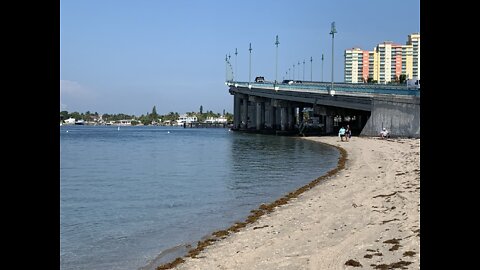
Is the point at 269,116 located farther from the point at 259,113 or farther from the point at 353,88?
the point at 353,88

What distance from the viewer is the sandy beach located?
9242 mm

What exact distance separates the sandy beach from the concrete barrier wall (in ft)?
130

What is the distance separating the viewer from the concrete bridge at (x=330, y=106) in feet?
199

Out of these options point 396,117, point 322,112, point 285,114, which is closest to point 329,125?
point 322,112

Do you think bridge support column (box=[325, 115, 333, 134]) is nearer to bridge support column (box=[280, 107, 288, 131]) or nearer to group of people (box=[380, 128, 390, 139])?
bridge support column (box=[280, 107, 288, 131])

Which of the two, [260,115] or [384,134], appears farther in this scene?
[260,115]

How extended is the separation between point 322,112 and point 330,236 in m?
84.8

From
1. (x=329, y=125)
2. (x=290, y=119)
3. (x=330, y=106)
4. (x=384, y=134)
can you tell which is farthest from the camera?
(x=290, y=119)

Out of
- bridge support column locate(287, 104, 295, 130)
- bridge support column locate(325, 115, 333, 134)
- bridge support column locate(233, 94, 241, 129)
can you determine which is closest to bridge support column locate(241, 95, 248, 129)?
bridge support column locate(233, 94, 241, 129)

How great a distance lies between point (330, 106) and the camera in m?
90.4

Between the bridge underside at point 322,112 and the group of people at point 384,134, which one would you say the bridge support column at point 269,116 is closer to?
the bridge underside at point 322,112
